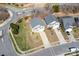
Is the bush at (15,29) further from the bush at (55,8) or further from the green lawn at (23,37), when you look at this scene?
the bush at (55,8)

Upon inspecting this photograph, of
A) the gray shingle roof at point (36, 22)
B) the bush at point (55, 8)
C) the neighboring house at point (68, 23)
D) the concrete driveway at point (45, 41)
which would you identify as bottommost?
the concrete driveway at point (45, 41)

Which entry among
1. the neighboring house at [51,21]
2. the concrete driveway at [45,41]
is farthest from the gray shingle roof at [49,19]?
the concrete driveway at [45,41]

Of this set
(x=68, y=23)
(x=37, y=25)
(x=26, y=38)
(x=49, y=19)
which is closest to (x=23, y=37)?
(x=26, y=38)

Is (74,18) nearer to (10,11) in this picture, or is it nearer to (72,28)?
(72,28)

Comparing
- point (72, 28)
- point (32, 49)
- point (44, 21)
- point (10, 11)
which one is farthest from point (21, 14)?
point (72, 28)

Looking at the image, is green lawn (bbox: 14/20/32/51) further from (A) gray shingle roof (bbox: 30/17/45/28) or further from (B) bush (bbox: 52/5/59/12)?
(B) bush (bbox: 52/5/59/12)

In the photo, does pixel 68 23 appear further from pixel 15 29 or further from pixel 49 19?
pixel 15 29

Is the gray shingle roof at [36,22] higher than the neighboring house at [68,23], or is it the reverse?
the gray shingle roof at [36,22]
